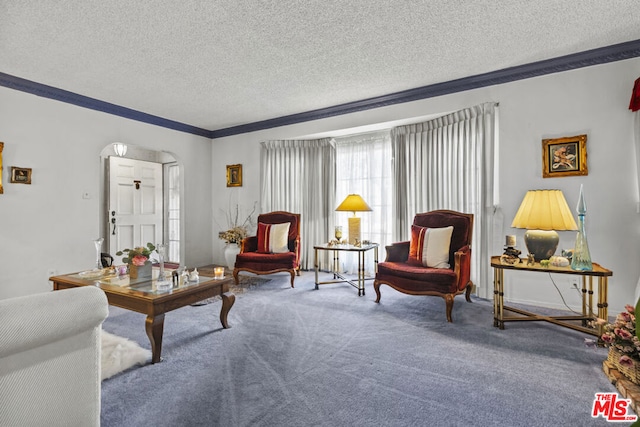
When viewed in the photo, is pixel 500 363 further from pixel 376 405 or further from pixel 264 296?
pixel 264 296

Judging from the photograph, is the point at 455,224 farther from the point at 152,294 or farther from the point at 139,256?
the point at 139,256

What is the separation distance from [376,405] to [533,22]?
3.21 metres

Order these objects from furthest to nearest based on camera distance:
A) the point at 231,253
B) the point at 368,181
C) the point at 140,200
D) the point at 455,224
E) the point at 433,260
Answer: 1. the point at 140,200
2. the point at 231,253
3. the point at 368,181
4. the point at 455,224
5. the point at 433,260

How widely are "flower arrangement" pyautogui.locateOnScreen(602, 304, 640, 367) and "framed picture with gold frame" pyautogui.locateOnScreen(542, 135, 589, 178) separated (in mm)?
1739

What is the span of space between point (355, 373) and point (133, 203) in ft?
17.1

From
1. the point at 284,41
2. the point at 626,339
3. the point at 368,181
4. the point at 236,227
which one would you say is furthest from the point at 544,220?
the point at 236,227

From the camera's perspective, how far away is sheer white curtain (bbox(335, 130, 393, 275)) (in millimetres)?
4809

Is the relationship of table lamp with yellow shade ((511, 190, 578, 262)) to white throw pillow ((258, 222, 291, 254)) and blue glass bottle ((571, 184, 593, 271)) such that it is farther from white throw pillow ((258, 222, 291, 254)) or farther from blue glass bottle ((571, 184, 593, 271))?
white throw pillow ((258, 222, 291, 254))

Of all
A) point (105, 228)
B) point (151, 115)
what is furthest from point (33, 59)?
point (105, 228)

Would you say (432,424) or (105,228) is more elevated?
(105,228)

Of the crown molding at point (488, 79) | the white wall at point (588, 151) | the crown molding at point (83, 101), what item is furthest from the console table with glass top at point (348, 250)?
the crown molding at point (83, 101)

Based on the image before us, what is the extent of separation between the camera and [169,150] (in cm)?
536

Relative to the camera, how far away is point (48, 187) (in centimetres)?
388

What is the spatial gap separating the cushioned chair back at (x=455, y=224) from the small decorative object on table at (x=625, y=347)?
151 centimetres
